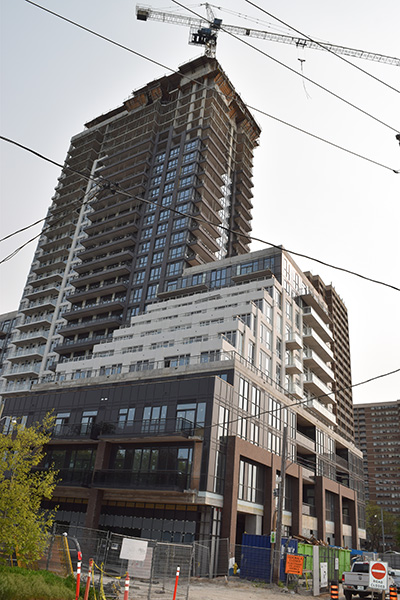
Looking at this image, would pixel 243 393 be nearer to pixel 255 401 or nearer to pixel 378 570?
pixel 255 401

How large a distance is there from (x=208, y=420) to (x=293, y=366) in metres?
23.4

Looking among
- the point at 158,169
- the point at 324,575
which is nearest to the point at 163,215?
the point at 158,169

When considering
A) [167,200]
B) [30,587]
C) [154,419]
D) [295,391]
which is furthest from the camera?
[167,200]

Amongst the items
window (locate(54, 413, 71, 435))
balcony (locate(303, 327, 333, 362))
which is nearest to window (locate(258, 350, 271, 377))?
balcony (locate(303, 327, 333, 362))

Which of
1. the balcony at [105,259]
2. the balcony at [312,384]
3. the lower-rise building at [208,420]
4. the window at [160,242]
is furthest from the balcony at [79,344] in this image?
the balcony at [312,384]

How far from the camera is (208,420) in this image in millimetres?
37844

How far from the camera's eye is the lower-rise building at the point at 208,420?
3719 cm

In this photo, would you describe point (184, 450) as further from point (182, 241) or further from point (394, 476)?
point (394, 476)

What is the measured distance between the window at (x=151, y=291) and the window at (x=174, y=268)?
118 inches

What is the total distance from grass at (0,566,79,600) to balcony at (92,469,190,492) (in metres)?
21.0

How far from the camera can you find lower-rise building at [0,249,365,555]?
1464 inches

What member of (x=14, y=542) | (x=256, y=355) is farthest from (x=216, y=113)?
(x=14, y=542)

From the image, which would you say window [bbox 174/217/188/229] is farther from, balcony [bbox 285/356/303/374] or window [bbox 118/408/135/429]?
window [bbox 118/408/135/429]

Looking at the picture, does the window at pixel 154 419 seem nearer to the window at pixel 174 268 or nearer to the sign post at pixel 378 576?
the sign post at pixel 378 576
